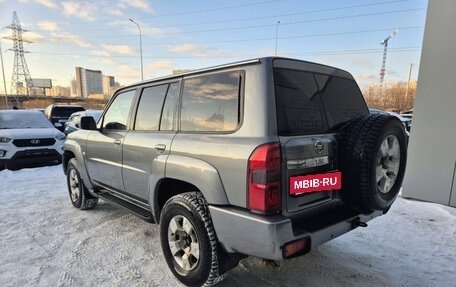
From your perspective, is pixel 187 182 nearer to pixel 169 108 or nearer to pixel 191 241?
pixel 191 241

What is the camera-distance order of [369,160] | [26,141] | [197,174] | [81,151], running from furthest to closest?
1. [26,141]
2. [81,151]
3. [197,174]
4. [369,160]

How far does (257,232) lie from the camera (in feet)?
6.43

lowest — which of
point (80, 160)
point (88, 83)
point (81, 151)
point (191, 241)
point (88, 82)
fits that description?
point (191, 241)

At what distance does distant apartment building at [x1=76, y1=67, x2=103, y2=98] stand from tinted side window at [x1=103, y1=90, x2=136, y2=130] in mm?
95056

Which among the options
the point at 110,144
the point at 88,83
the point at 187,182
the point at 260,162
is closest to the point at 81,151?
the point at 110,144

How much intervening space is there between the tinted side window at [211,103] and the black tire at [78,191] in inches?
105

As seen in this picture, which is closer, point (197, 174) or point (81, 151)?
point (197, 174)

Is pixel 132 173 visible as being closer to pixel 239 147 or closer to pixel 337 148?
pixel 239 147

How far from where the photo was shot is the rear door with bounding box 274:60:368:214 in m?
2.09

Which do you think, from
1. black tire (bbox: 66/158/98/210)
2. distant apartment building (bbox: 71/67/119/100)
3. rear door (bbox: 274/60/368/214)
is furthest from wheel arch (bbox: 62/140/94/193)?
distant apartment building (bbox: 71/67/119/100)

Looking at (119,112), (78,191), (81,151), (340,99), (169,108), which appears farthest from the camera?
(78,191)

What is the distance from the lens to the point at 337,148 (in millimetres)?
2406

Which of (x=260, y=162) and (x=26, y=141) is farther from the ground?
(x=260, y=162)

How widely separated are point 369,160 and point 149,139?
2032 millimetres
